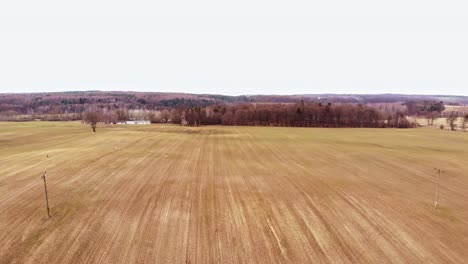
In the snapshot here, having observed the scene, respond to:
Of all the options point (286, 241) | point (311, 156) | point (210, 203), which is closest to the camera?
point (286, 241)

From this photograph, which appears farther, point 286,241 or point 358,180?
point 358,180

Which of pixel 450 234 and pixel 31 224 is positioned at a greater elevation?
pixel 31 224

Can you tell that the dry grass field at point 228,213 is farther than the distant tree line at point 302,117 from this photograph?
No

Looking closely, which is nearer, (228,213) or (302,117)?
(228,213)

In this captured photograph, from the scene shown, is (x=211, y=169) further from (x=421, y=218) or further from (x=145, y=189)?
(x=421, y=218)

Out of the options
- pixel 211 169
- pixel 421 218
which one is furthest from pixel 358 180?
pixel 211 169

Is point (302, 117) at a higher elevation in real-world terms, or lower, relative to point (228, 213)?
higher

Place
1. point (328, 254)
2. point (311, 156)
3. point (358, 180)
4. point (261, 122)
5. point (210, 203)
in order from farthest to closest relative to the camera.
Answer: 1. point (261, 122)
2. point (311, 156)
3. point (358, 180)
4. point (210, 203)
5. point (328, 254)

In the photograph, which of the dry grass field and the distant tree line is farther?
the distant tree line
